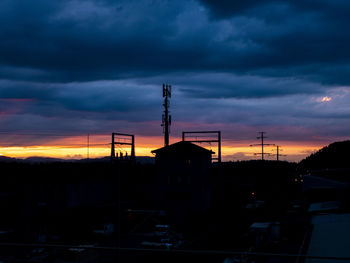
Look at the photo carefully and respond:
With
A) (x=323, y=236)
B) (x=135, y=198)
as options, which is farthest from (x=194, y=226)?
(x=323, y=236)

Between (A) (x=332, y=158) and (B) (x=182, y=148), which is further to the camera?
(A) (x=332, y=158)

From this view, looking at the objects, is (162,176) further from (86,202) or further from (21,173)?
(21,173)

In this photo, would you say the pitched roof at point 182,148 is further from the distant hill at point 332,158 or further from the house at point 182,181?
the distant hill at point 332,158

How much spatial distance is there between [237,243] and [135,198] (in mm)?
21695

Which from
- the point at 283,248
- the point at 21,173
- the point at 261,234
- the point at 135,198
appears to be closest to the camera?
the point at 283,248

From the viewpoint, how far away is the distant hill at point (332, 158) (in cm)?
7869

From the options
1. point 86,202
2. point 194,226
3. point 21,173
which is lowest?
point 194,226

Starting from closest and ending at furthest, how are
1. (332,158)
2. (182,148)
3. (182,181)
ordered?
(182,181) → (182,148) → (332,158)

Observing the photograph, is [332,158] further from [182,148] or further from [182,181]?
[182,181]

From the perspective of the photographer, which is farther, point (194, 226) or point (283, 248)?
point (194, 226)

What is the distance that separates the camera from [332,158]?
8869 centimetres

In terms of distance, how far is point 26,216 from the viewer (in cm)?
3189

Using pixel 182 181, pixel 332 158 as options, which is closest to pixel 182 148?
pixel 182 181

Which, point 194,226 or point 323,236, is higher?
point 323,236
